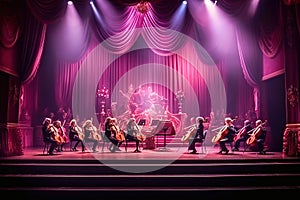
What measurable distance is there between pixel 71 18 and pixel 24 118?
3.95m

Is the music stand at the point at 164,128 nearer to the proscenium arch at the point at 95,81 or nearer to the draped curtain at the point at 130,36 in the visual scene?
the draped curtain at the point at 130,36

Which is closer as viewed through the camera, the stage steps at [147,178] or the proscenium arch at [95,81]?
the stage steps at [147,178]

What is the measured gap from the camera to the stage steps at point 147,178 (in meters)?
6.10

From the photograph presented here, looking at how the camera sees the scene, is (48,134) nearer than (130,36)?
Yes

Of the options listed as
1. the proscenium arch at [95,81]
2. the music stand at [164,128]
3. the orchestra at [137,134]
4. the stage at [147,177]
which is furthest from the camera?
the proscenium arch at [95,81]

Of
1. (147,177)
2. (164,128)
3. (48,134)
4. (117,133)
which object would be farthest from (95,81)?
(147,177)

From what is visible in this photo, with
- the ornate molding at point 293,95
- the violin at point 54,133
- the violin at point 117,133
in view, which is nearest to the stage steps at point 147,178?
the violin at point 54,133

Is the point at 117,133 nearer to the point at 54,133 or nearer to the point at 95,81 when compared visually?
the point at 54,133

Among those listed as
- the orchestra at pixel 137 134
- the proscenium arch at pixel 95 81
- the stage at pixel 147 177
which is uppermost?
the proscenium arch at pixel 95 81

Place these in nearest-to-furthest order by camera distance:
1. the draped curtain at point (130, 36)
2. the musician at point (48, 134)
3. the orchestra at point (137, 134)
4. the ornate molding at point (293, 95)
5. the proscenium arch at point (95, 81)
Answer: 1. the ornate molding at point (293, 95)
2. the musician at point (48, 134)
3. the orchestra at point (137, 134)
4. the draped curtain at point (130, 36)
5. the proscenium arch at point (95, 81)

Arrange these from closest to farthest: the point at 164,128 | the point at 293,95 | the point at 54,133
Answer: the point at 293,95 < the point at 54,133 < the point at 164,128

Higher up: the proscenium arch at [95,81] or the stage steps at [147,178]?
the proscenium arch at [95,81]

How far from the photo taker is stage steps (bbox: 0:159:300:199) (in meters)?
6.10

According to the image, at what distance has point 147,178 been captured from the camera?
6445 millimetres
